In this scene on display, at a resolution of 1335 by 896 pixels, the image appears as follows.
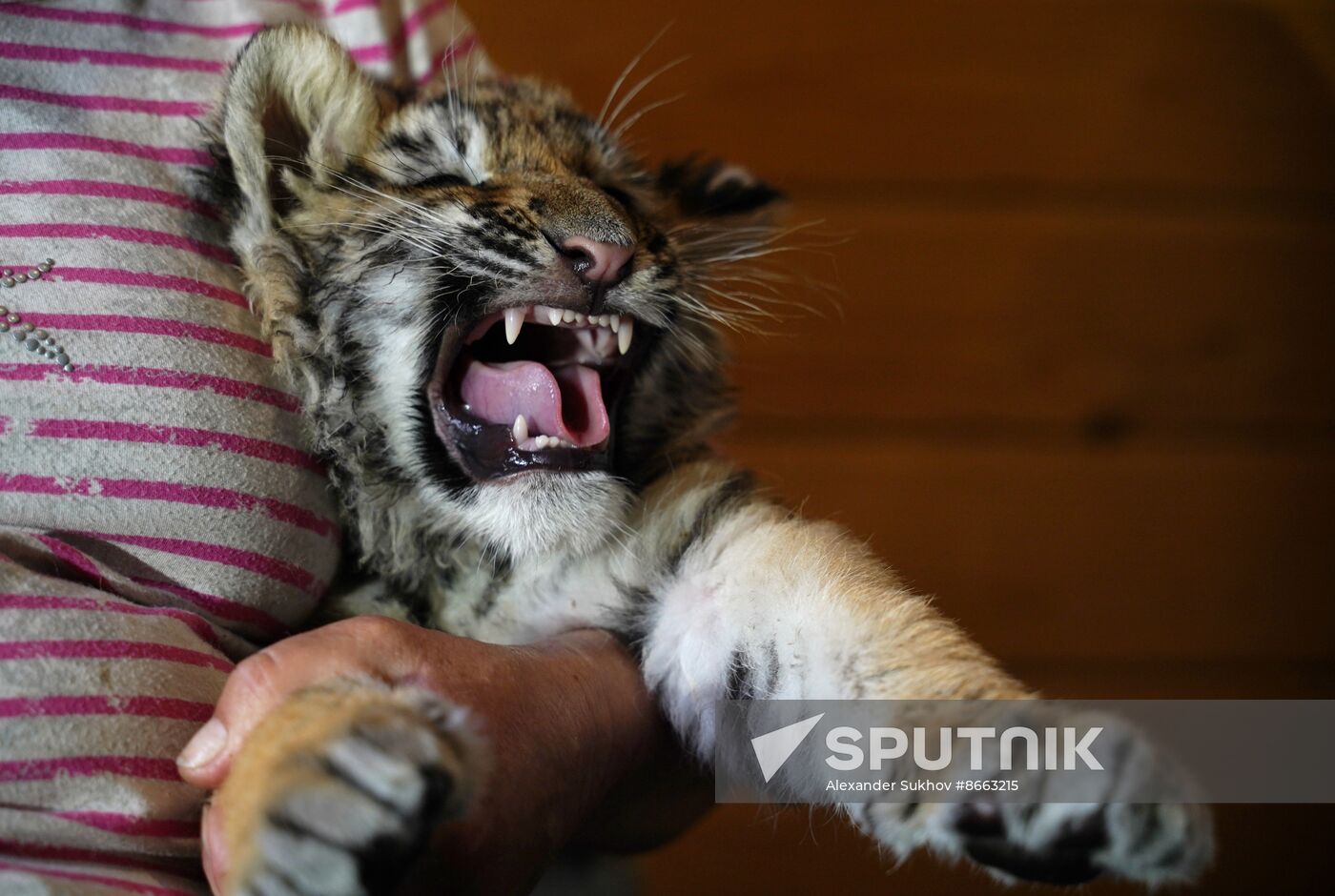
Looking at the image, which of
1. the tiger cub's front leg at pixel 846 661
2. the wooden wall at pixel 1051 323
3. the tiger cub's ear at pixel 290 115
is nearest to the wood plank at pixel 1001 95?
the wooden wall at pixel 1051 323

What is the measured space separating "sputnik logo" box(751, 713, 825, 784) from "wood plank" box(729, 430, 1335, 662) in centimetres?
137

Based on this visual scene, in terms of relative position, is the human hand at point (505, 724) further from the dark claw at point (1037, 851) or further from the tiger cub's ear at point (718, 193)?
the tiger cub's ear at point (718, 193)

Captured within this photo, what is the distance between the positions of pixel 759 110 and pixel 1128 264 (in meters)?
0.94

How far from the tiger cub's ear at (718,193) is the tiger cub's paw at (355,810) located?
39.0 inches

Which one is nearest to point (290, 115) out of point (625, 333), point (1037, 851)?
point (625, 333)

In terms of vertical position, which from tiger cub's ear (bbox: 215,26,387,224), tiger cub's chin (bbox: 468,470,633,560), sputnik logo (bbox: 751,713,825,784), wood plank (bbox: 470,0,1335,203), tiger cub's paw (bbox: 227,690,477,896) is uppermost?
wood plank (bbox: 470,0,1335,203)

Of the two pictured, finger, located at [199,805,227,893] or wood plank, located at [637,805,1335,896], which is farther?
wood plank, located at [637,805,1335,896]

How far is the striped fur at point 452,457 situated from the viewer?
1121 millimetres

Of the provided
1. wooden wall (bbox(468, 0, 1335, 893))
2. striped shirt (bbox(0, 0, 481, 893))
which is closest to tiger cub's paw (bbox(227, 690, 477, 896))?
striped shirt (bbox(0, 0, 481, 893))

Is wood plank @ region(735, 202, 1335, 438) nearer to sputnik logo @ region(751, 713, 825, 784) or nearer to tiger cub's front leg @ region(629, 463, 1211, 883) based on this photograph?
tiger cub's front leg @ region(629, 463, 1211, 883)

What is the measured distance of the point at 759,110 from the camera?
235 centimetres

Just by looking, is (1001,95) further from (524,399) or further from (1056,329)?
(524,399)

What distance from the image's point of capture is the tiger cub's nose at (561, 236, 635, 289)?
116 cm

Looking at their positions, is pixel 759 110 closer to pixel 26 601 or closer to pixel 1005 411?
pixel 1005 411
